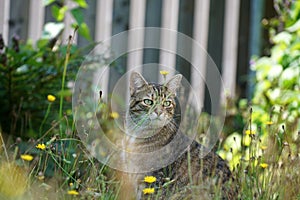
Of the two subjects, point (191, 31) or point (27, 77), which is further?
point (191, 31)

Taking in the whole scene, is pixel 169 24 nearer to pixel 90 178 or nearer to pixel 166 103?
pixel 166 103

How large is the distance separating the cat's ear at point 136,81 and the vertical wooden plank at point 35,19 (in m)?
1.55

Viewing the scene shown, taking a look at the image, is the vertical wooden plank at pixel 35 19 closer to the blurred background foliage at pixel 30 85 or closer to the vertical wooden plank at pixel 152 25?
the blurred background foliage at pixel 30 85

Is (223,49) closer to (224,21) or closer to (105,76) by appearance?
(224,21)

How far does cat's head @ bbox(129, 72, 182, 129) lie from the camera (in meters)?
2.66

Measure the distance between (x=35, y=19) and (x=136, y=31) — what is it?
0.71 m

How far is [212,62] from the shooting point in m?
4.89

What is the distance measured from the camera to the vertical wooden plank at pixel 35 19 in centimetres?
410

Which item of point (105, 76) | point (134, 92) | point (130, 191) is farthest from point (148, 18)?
point (130, 191)

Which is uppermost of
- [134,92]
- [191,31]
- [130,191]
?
[191,31]

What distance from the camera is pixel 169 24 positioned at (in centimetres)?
470

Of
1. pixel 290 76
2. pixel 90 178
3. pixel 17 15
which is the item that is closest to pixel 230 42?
pixel 290 76

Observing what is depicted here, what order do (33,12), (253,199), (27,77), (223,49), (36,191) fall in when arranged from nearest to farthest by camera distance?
(36,191) < (253,199) < (27,77) < (33,12) < (223,49)

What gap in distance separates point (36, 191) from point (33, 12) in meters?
2.11
